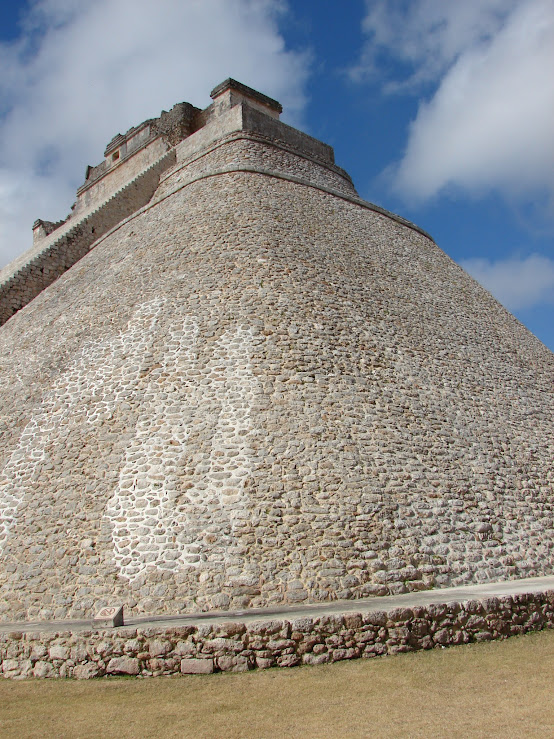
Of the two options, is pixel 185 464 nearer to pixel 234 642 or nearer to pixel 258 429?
pixel 258 429

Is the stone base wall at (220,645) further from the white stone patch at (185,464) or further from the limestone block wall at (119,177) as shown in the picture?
the limestone block wall at (119,177)

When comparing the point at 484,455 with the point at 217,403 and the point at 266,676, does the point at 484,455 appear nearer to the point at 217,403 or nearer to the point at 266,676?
the point at 217,403

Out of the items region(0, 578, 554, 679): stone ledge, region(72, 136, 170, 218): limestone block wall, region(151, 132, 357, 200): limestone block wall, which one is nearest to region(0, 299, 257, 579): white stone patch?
region(0, 578, 554, 679): stone ledge

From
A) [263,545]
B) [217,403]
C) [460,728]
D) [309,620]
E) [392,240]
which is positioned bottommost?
[460,728]

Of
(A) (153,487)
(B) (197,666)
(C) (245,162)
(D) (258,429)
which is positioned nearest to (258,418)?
(D) (258,429)

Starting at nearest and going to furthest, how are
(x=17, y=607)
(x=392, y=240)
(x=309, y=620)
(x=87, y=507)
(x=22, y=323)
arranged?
1. (x=309, y=620)
2. (x=17, y=607)
3. (x=87, y=507)
4. (x=22, y=323)
5. (x=392, y=240)

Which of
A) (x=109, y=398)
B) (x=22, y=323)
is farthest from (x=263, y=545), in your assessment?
(x=22, y=323)

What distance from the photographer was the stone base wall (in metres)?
4.52

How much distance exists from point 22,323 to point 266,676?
30.7ft

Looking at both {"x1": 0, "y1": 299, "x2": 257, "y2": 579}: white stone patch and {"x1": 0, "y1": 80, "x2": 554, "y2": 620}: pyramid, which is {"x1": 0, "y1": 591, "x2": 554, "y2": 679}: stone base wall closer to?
{"x1": 0, "y1": 80, "x2": 554, "y2": 620}: pyramid

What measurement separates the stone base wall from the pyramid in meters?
1.03

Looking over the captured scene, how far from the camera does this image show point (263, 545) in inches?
239

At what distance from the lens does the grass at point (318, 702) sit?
3486 mm

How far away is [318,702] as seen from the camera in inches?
153
